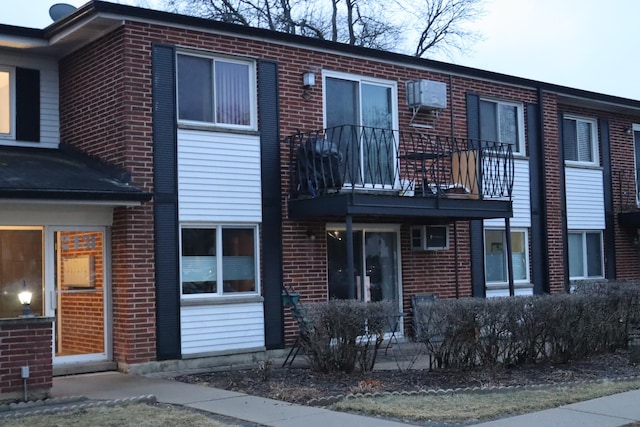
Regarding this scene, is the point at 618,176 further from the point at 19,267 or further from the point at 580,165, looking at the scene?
the point at 19,267

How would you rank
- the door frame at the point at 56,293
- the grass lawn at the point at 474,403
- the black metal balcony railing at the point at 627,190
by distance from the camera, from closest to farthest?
1. the grass lawn at the point at 474,403
2. the door frame at the point at 56,293
3. the black metal balcony railing at the point at 627,190

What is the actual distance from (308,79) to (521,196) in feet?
19.4

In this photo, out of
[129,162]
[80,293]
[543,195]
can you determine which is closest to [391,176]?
[129,162]

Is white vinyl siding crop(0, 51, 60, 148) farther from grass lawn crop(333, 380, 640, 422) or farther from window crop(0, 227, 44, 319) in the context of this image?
grass lawn crop(333, 380, 640, 422)

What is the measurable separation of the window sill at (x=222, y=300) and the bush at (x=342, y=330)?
192 centimetres

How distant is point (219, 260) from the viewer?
12008 mm

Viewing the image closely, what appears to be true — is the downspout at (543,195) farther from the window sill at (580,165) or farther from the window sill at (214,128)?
the window sill at (214,128)

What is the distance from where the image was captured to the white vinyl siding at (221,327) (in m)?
11.5

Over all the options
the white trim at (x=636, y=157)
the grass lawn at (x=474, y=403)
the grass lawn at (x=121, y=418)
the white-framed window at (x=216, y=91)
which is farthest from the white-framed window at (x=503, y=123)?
the grass lawn at (x=121, y=418)

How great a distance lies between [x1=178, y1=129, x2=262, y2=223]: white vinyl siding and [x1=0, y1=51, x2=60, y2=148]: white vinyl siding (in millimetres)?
2520

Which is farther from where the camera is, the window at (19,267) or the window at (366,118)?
the window at (366,118)

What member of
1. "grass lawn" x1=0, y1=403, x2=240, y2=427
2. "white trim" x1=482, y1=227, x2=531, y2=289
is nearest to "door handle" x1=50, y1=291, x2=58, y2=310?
"grass lawn" x1=0, y1=403, x2=240, y2=427

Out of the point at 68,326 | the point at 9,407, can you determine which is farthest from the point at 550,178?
the point at 9,407

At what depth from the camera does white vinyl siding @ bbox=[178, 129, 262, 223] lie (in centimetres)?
1175
